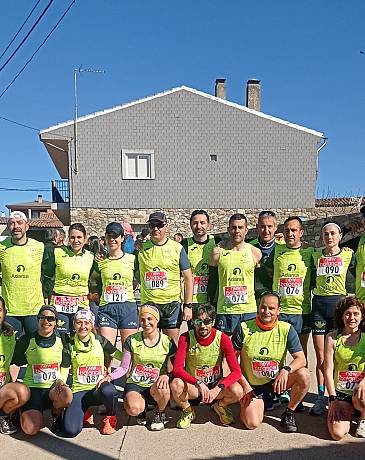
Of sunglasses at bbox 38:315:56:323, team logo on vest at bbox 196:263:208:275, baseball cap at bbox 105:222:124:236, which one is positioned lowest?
sunglasses at bbox 38:315:56:323

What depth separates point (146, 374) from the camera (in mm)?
4023

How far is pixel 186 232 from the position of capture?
19.1 meters

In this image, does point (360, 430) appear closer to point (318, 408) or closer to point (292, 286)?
point (318, 408)

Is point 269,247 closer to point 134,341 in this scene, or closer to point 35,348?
point 134,341

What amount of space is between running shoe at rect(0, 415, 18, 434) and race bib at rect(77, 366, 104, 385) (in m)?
0.64

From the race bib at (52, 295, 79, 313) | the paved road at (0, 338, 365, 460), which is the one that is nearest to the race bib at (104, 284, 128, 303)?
the race bib at (52, 295, 79, 313)

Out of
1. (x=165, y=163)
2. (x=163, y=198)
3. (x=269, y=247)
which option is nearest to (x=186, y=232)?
(x=163, y=198)

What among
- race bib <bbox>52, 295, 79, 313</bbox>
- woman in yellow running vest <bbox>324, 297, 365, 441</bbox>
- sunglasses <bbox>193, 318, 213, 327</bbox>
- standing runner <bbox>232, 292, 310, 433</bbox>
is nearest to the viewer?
woman in yellow running vest <bbox>324, 297, 365, 441</bbox>

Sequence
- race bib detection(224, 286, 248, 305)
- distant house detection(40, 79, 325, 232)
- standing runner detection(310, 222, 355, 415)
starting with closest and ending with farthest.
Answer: standing runner detection(310, 222, 355, 415)
race bib detection(224, 286, 248, 305)
distant house detection(40, 79, 325, 232)

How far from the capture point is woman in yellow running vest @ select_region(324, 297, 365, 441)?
11.9ft

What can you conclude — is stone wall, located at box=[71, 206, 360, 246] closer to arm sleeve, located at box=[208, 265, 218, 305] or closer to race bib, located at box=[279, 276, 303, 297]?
arm sleeve, located at box=[208, 265, 218, 305]

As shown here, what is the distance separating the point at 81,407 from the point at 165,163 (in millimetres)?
15860

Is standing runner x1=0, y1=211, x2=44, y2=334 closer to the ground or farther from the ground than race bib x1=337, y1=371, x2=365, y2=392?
farther from the ground

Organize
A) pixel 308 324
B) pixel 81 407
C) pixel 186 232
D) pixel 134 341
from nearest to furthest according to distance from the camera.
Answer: pixel 81 407 → pixel 134 341 → pixel 308 324 → pixel 186 232
